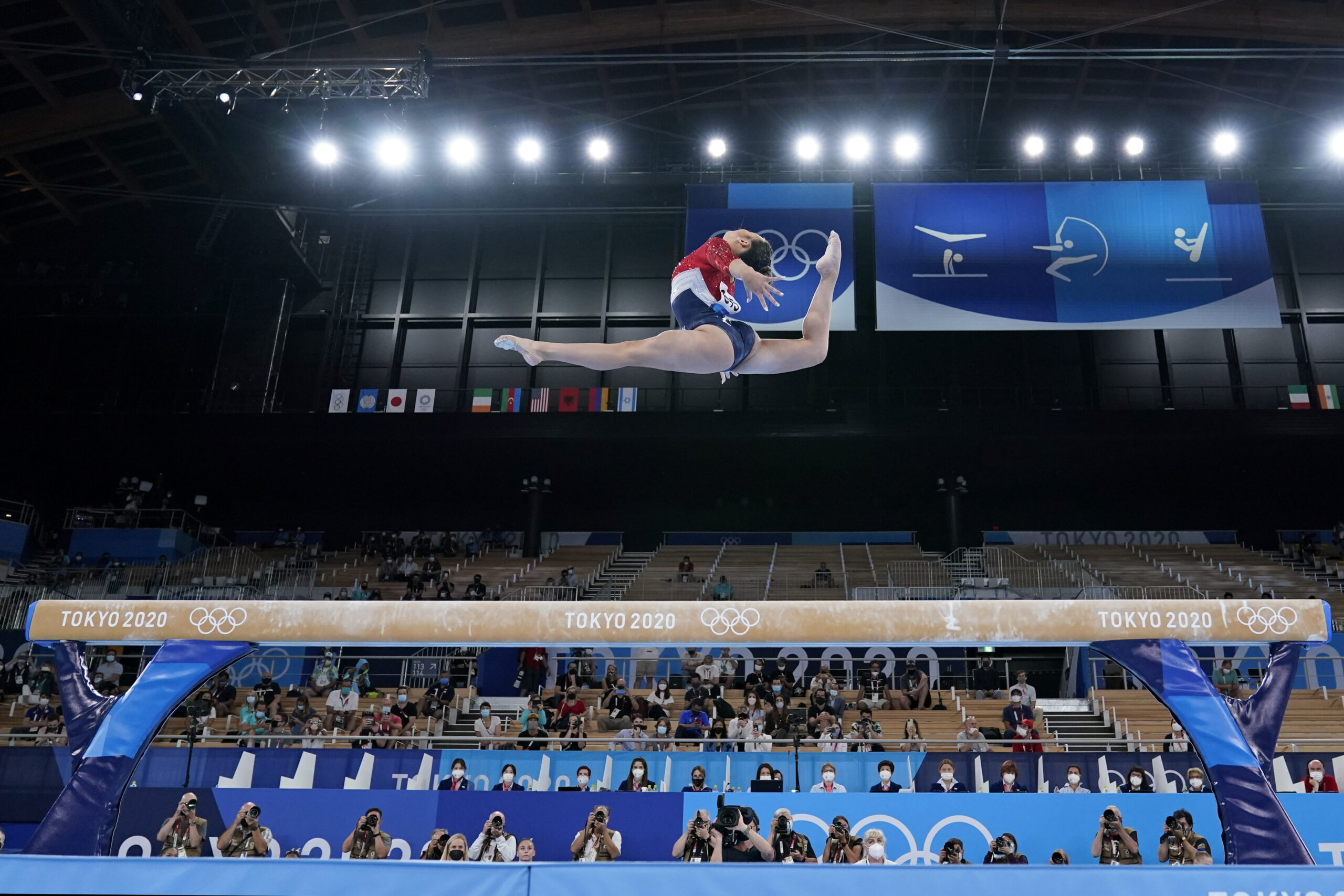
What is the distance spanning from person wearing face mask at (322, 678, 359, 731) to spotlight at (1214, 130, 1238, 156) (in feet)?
60.5

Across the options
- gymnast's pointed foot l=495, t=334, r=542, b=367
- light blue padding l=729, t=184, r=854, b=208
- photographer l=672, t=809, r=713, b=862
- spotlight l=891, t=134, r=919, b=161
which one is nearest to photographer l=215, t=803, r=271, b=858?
photographer l=672, t=809, r=713, b=862

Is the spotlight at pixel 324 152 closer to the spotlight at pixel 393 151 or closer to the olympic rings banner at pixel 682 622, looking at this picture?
the spotlight at pixel 393 151

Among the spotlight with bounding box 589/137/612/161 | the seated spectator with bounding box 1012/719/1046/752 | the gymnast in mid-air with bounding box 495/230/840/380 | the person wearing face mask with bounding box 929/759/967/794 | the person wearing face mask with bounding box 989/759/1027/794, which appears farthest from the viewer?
the spotlight with bounding box 589/137/612/161

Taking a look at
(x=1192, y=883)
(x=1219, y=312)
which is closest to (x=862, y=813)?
(x=1192, y=883)

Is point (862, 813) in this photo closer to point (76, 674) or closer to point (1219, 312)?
point (76, 674)

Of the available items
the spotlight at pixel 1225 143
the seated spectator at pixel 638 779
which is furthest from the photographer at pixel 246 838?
the spotlight at pixel 1225 143

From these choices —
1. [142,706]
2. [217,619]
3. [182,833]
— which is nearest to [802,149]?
[182,833]

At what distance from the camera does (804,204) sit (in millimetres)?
16453

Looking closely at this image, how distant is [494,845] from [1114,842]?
512cm

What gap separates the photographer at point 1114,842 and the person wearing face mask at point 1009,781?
53.7 inches

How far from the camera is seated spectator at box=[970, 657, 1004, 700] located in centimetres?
1442

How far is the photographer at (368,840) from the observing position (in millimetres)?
8367

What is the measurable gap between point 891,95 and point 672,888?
20092 millimetres

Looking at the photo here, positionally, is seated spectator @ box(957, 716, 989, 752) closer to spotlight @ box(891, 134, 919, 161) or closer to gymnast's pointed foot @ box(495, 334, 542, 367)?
gymnast's pointed foot @ box(495, 334, 542, 367)
